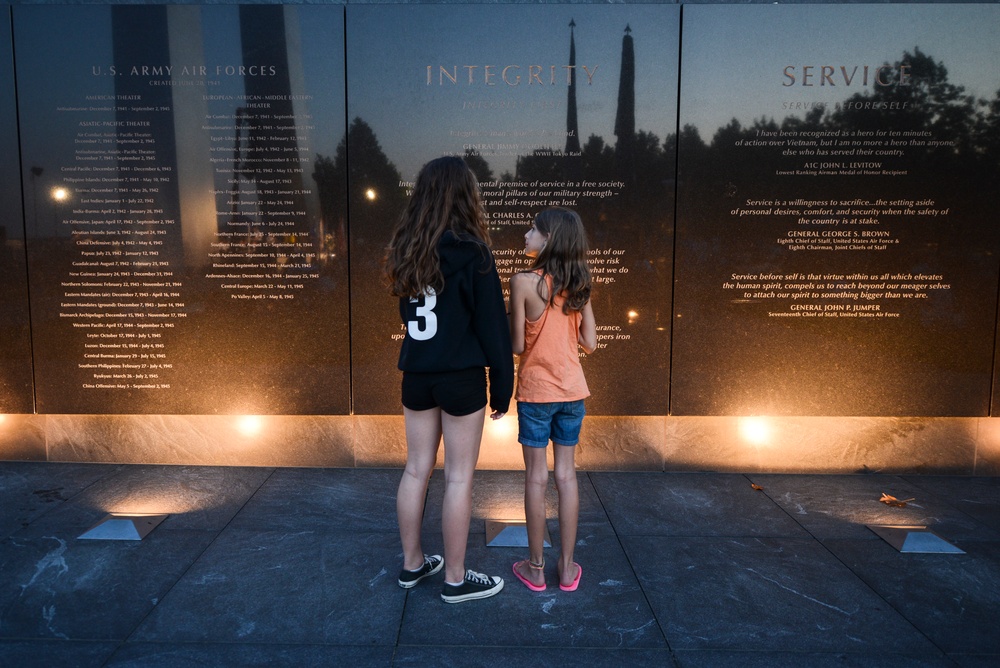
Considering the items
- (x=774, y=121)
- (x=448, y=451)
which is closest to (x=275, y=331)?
(x=448, y=451)

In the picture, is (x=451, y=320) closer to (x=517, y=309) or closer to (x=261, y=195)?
(x=517, y=309)

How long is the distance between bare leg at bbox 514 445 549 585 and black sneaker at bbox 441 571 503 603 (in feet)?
0.72

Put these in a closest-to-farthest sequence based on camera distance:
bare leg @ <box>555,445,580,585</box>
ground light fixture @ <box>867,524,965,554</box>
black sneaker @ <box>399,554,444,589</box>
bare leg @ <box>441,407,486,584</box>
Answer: bare leg @ <box>441,407,486,584</box> < bare leg @ <box>555,445,580,585</box> < black sneaker @ <box>399,554,444,589</box> < ground light fixture @ <box>867,524,965,554</box>

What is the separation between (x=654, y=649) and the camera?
2.89 meters

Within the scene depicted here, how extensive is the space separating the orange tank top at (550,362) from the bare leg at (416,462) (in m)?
0.47

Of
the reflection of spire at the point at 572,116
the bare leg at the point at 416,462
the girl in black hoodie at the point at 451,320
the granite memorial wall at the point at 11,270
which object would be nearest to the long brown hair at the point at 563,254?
the girl in black hoodie at the point at 451,320

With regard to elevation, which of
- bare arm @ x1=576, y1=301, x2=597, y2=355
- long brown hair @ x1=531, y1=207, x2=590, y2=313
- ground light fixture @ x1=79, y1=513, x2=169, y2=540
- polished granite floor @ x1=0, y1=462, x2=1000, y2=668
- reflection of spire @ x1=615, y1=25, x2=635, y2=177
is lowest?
polished granite floor @ x1=0, y1=462, x2=1000, y2=668

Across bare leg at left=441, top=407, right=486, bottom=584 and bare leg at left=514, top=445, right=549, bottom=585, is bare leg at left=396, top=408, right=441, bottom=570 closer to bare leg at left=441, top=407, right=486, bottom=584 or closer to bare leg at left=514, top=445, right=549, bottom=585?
bare leg at left=441, top=407, right=486, bottom=584

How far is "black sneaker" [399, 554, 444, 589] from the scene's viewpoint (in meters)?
3.33

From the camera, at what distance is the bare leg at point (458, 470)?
3111mm

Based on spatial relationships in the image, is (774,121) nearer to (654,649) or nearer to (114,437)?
(654,649)

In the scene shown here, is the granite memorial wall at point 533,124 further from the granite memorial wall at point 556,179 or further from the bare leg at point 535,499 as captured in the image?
the bare leg at point 535,499

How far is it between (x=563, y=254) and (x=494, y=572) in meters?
1.80

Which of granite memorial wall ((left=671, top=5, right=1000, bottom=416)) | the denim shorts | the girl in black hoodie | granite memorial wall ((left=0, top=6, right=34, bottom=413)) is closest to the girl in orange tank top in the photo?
the denim shorts
